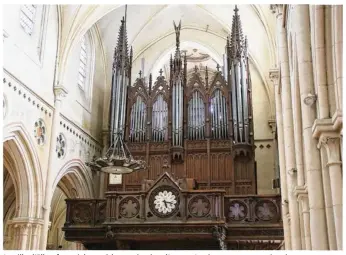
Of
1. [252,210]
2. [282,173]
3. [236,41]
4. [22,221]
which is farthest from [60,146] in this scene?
[282,173]

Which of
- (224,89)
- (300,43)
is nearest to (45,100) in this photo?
(224,89)

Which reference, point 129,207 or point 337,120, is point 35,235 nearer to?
point 129,207

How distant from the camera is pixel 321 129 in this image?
18.8ft

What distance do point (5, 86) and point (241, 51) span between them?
27.7 ft

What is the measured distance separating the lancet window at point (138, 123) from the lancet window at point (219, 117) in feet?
7.99

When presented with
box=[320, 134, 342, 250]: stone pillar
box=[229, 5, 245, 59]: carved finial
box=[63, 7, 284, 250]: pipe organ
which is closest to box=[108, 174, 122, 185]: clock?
box=[63, 7, 284, 250]: pipe organ

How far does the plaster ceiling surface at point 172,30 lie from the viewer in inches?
757

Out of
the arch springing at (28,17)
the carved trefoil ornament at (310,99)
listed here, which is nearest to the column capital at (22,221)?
the arch springing at (28,17)

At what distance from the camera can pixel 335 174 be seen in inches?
223

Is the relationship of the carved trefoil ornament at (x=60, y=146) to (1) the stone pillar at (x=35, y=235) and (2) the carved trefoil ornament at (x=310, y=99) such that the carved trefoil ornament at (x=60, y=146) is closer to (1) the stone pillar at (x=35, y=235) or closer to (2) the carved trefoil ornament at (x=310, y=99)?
(1) the stone pillar at (x=35, y=235)

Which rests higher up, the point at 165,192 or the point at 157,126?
the point at 157,126

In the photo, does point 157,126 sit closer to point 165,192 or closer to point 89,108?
point 89,108

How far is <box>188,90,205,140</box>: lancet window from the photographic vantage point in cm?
1688

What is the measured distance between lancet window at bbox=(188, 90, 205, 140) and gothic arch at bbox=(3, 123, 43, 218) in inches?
216
